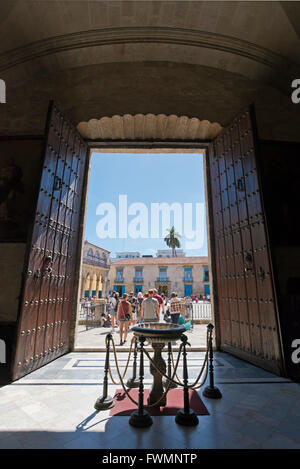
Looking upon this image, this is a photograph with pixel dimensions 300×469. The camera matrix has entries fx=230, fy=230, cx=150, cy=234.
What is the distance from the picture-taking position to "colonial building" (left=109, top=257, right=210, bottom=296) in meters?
32.0

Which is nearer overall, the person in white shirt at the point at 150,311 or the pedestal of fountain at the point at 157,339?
the pedestal of fountain at the point at 157,339

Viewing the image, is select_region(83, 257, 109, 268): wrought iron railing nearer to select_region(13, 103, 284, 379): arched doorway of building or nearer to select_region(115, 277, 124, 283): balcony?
select_region(115, 277, 124, 283): balcony

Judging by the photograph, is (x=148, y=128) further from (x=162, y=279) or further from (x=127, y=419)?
(x=162, y=279)

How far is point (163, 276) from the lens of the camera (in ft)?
108

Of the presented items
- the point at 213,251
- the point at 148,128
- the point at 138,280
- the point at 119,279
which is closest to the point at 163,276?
the point at 138,280

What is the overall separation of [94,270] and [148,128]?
2671 centimetres

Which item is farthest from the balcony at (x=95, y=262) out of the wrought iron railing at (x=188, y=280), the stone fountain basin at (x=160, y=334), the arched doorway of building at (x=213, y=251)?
the stone fountain basin at (x=160, y=334)

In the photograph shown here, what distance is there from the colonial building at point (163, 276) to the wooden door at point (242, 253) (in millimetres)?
26924

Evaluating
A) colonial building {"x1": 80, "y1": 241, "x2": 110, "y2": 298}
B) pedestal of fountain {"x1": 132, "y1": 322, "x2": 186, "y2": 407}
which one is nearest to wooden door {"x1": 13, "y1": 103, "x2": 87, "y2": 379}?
pedestal of fountain {"x1": 132, "y1": 322, "x2": 186, "y2": 407}

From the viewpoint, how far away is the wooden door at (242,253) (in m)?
4.05

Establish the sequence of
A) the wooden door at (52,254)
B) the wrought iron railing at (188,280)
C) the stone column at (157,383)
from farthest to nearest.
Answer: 1. the wrought iron railing at (188,280)
2. the wooden door at (52,254)
3. the stone column at (157,383)

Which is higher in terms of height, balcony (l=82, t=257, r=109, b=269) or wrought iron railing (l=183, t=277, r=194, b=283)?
balcony (l=82, t=257, r=109, b=269)

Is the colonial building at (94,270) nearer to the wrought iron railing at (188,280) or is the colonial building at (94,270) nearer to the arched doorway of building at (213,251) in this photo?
the wrought iron railing at (188,280)

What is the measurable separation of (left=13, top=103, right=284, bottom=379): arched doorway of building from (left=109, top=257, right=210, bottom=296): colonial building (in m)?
27.0
